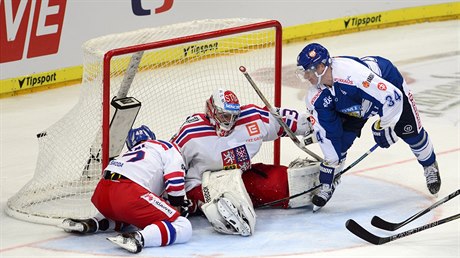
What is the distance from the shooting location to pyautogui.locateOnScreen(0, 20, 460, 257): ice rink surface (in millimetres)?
5684

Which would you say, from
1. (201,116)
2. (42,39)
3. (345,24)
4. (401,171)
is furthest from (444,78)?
(201,116)

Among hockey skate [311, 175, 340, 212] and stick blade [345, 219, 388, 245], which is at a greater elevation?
hockey skate [311, 175, 340, 212]

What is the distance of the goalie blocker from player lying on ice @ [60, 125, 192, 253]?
171 mm

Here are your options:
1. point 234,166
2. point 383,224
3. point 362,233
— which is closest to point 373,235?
point 362,233

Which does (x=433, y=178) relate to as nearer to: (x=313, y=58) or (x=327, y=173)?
(x=327, y=173)

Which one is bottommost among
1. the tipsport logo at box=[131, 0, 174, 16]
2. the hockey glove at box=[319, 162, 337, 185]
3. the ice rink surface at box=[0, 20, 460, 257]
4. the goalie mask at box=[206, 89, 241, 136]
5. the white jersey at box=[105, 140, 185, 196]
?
the ice rink surface at box=[0, 20, 460, 257]

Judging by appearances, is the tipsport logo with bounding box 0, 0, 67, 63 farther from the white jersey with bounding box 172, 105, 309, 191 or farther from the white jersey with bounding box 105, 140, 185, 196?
the white jersey with bounding box 105, 140, 185, 196

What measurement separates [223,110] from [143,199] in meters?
0.66

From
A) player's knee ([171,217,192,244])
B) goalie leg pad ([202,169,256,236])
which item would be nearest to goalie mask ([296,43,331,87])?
goalie leg pad ([202,169,256,236])

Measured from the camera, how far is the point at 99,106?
6.07 metres

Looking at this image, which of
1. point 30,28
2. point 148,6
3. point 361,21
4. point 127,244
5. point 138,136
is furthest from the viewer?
point 361,21

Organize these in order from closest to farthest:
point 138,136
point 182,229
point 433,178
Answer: point 182,229
point 138,136
point 433,178

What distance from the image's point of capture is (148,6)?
966cm

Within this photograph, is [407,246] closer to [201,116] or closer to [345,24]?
[201,116]
